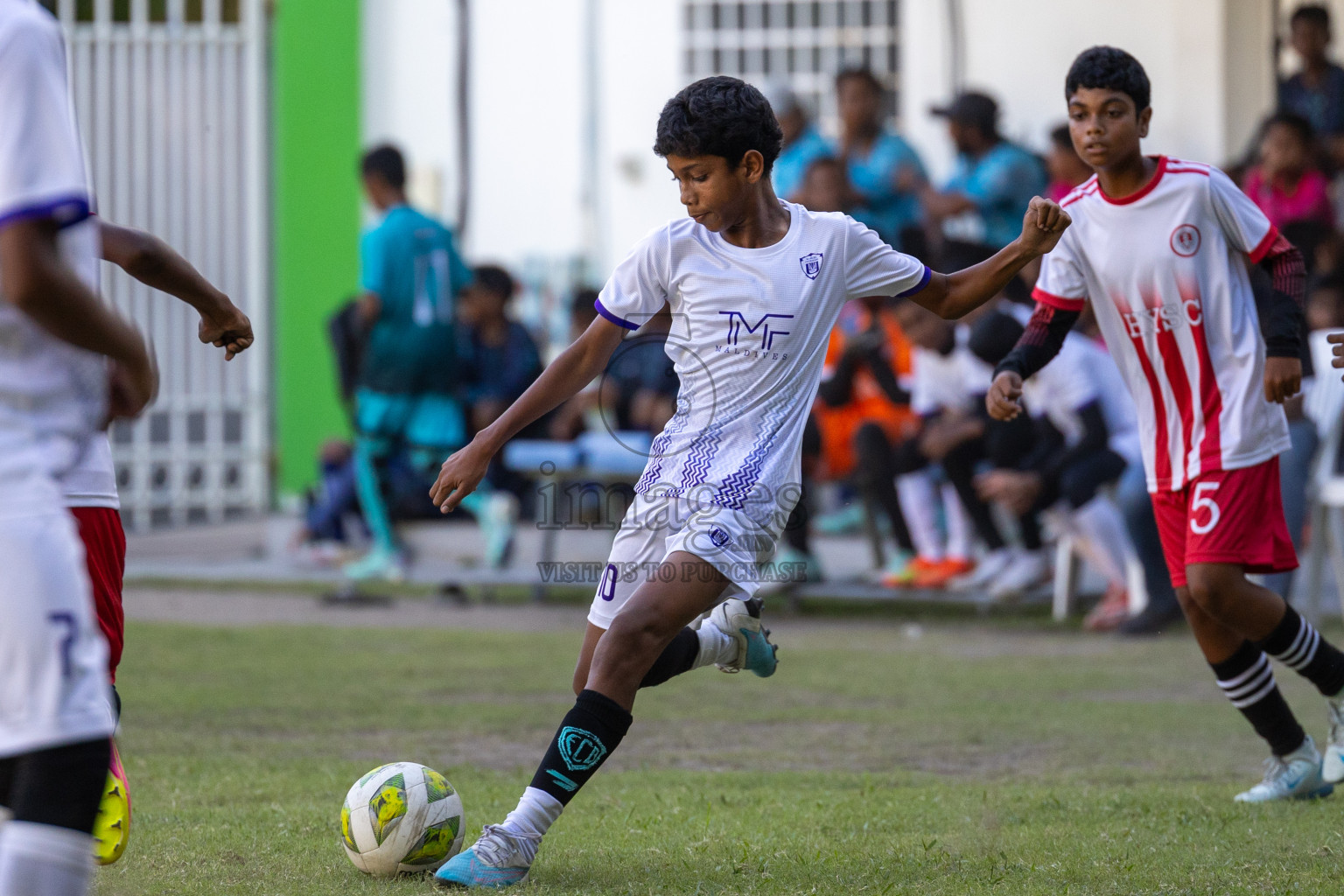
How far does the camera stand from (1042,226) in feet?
14.4

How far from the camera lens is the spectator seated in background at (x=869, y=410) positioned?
10164 mm

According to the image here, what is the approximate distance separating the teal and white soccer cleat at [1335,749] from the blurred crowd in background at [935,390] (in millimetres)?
3212

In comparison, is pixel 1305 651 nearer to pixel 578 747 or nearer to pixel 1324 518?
pixel 578 747

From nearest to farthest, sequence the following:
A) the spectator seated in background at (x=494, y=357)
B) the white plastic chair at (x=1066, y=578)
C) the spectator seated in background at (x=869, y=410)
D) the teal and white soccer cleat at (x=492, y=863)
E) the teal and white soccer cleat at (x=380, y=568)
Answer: the teal and white soccer cleat at (x=492, y=863) < the white plastic chair at (x=1066, y=578) < the spectator seated in background at (x=869, y=410) < the teal and white soccer cleat at (x=380, y=568) < the spectator seated in background at (x=494, y=357)

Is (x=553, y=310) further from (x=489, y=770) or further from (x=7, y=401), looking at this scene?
(x=7, y=401)

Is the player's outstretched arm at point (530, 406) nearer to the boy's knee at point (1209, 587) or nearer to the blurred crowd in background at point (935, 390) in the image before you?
the boy's knee at point (1209, 587)

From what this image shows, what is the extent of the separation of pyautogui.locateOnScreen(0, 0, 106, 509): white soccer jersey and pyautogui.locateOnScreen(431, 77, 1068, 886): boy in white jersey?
1.43 meters

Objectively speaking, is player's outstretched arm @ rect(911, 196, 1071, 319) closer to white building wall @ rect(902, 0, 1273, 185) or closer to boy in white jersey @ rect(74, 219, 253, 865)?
boy in white jersey @ rect(74, 219, 253, 865)

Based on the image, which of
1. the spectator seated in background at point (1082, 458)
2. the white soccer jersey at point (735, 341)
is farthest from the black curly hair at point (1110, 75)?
the spectator seated in background at point (1082, 458)

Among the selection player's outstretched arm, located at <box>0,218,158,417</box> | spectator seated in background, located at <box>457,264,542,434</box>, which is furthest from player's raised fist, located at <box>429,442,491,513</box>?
spectator seated in background, located at <box>457,264,542,434</box>

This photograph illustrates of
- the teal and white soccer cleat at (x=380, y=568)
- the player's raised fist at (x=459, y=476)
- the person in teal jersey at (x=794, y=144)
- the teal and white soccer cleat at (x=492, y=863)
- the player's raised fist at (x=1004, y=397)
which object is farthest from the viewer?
the person in teal jersey at (x=794, y=144)

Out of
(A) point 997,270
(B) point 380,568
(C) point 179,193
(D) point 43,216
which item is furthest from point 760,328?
(C) point 179,193

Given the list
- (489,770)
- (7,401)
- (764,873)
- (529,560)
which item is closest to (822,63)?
(529,560)

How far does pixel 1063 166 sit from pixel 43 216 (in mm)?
8102
